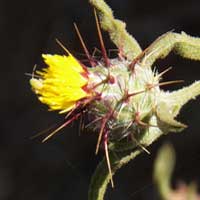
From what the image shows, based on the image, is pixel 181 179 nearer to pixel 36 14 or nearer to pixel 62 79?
pixel 36 14

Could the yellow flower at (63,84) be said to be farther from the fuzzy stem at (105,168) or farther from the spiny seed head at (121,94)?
the fuzzy stem at (105,168)

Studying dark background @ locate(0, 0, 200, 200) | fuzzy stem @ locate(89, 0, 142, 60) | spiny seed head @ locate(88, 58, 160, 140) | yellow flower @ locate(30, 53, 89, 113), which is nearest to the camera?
yellow flower @ locate(30, 53, 89, 113)

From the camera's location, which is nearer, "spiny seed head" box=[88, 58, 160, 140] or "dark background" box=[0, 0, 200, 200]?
"spiny seed head" box=[88, 58, 160, 140]

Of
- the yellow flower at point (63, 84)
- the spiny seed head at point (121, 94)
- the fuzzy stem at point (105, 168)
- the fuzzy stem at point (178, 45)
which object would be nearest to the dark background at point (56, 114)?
the fuzzy stem at point (178, 45)

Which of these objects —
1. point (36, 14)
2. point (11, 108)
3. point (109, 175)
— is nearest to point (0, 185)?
point (11, 108)

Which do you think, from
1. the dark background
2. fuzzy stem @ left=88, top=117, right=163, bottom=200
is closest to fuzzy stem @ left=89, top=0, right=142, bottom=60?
fuzzy stem @ left=88, top=117, right=163, bottom=200

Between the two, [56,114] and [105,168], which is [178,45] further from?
[56,114]

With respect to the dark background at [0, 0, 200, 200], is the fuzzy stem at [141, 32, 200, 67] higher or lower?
lower

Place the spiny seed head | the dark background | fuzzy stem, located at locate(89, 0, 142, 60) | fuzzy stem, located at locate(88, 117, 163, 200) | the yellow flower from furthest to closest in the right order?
the dark background < fuzzy stem, located at locate(89, 0, 142, 60) < fuzzy stem, located at locate(88, 117, 163, 200) < the spiny seed head < the yellow flower

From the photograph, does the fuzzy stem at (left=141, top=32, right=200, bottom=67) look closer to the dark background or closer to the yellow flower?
the yellow flower
